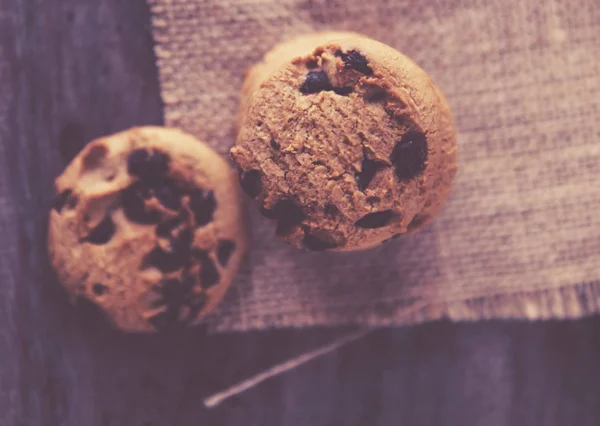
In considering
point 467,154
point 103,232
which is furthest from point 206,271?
point 467,154

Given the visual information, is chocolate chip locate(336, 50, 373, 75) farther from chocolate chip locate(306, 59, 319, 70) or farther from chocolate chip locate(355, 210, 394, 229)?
chocolate chip locate(355, 210, 394, 229)

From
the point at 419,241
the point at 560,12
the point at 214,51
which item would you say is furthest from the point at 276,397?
the point at 560,12

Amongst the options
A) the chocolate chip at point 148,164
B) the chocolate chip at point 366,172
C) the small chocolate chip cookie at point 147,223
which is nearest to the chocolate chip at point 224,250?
the small chocolate chip cookie at point 147,223

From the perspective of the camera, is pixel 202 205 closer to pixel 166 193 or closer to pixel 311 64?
pixel 166 193

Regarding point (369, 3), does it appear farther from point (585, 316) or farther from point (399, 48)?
point (585, 316)

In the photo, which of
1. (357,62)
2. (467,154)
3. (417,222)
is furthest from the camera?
(467,154)

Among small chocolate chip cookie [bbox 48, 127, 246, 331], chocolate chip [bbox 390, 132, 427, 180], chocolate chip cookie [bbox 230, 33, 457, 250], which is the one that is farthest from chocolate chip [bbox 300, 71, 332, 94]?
small chocolate chip cookie [bbox 48, 127, 246, 331]
